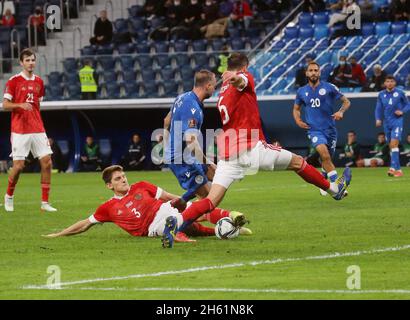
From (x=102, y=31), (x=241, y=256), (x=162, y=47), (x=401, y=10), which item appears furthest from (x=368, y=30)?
(x=241, y=256)

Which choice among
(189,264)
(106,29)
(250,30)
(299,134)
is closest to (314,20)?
(250,30)

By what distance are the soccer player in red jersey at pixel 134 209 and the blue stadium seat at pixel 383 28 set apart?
61.8 feet

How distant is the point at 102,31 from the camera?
34.1 m

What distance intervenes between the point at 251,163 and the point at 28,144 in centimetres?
583

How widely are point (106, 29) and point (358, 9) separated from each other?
25.4 feet

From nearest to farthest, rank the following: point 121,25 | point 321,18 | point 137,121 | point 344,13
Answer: point 344,13 → point 321,18 → point 137,121 → point 121,25

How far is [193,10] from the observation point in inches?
1335

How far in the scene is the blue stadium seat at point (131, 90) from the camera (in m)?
31.7

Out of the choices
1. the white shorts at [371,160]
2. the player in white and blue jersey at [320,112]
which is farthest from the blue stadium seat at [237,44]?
the player in white and blue jersey at [320,112]

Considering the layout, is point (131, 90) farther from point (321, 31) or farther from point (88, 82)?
point (321, 31)

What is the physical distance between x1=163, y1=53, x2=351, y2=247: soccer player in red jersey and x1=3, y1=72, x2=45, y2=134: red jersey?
5.34 meters

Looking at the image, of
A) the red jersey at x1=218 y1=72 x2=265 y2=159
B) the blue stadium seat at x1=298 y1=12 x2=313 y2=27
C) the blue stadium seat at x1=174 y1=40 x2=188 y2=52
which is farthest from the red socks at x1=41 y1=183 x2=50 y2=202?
the blue stadium seat at x1=298 y1=12 x2=313 y2=27

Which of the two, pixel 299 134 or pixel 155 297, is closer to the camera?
pixel 155 297
